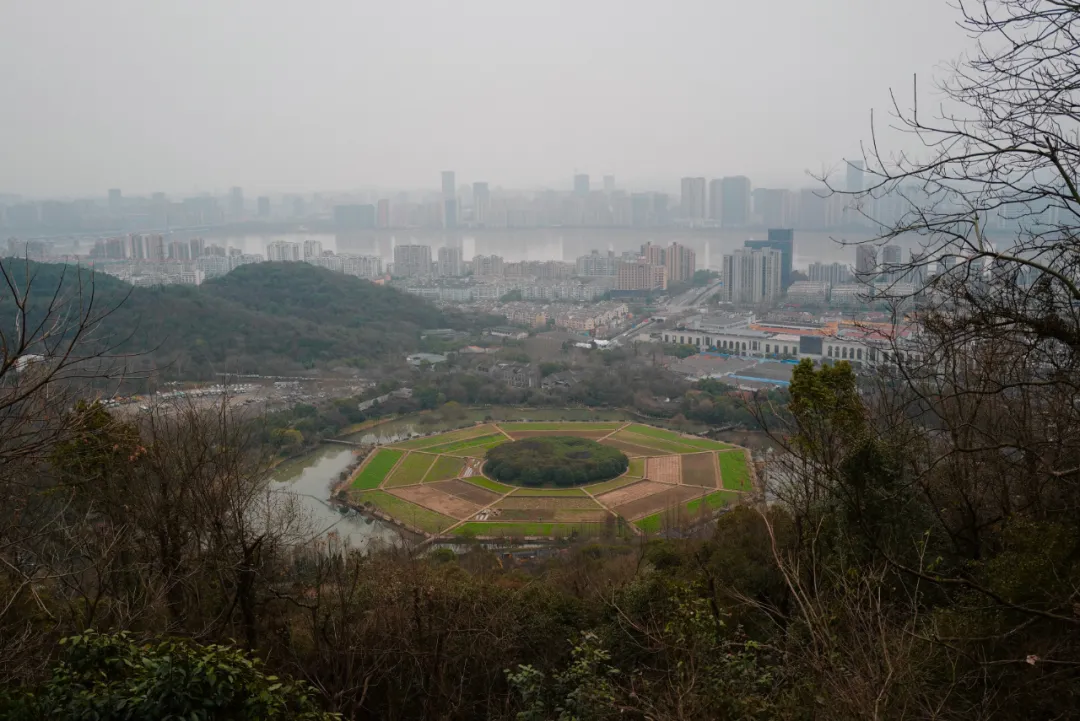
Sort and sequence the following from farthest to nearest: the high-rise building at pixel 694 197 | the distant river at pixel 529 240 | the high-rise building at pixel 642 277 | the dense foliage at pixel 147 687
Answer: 1. the high-rise building at pixel 694 197
2. the distant river at pixel 529 240
3. the high-rise building at pixel 642 277
4. the dense foliage at pixel 147 687

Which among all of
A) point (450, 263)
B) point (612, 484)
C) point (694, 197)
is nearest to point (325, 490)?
point (612, 484)

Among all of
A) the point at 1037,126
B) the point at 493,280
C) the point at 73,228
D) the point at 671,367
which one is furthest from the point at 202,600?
the point at 73,228

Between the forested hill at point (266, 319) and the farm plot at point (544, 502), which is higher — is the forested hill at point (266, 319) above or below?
above

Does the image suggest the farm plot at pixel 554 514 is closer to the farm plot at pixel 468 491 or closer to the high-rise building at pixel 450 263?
the farm plot at pixel 468 491

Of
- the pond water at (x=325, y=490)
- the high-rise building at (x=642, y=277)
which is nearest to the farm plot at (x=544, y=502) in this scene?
the pond water at (x=325, y=490)

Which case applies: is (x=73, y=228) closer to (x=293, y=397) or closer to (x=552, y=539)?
(x=293, y=397)

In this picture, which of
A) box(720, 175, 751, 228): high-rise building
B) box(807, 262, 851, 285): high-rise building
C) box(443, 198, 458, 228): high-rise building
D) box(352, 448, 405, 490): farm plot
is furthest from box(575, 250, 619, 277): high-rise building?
box(352, 448, 405, 490): farm plot

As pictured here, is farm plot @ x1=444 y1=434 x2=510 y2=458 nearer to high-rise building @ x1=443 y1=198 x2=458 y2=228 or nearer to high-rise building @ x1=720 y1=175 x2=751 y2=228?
high-rise building @ x1=720 y1=175 x2=751 y2=228

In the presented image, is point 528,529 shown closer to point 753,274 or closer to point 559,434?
point 559,434
